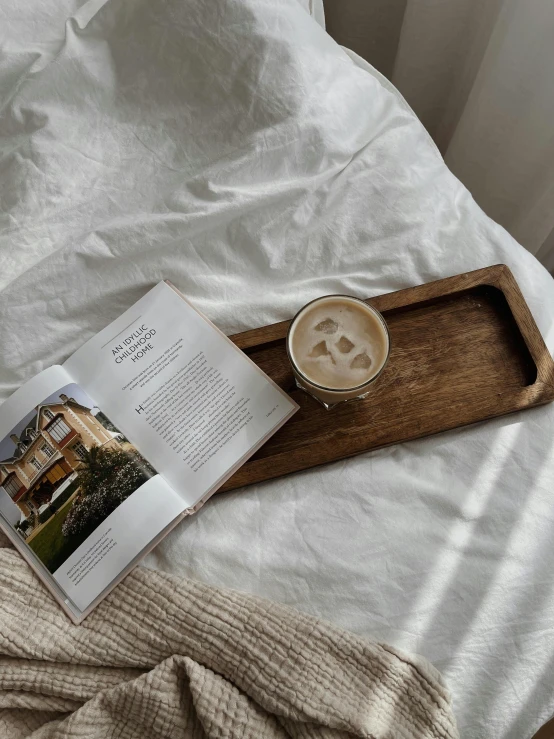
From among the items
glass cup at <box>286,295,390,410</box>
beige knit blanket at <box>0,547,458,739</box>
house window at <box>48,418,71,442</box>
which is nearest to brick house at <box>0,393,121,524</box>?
house window at <box>48,418,71,442</box>

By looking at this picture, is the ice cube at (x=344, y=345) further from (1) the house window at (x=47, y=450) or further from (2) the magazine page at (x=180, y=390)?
(1) the house window at (x=47, y=450)

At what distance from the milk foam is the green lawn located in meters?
0.31

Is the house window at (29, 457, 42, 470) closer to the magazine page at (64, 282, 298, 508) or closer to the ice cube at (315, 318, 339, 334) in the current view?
the magazine page at (64, 282, 298, 508)

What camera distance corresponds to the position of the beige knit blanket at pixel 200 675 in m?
0.59

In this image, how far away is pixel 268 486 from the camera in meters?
0.70

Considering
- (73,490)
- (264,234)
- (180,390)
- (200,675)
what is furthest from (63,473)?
(264,234)

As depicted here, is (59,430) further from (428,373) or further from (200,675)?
(428,373)

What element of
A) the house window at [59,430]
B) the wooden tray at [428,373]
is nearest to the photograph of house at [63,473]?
the house window at [59,430]

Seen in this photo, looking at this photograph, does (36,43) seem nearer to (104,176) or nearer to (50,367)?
(104,176)

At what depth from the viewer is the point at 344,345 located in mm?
712

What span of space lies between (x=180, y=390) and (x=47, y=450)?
17cm

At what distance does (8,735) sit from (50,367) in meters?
0.39

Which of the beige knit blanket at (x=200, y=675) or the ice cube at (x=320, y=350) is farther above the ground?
the ice cube at (x=320, y=350)

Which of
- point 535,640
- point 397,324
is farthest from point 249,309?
point 535,640
